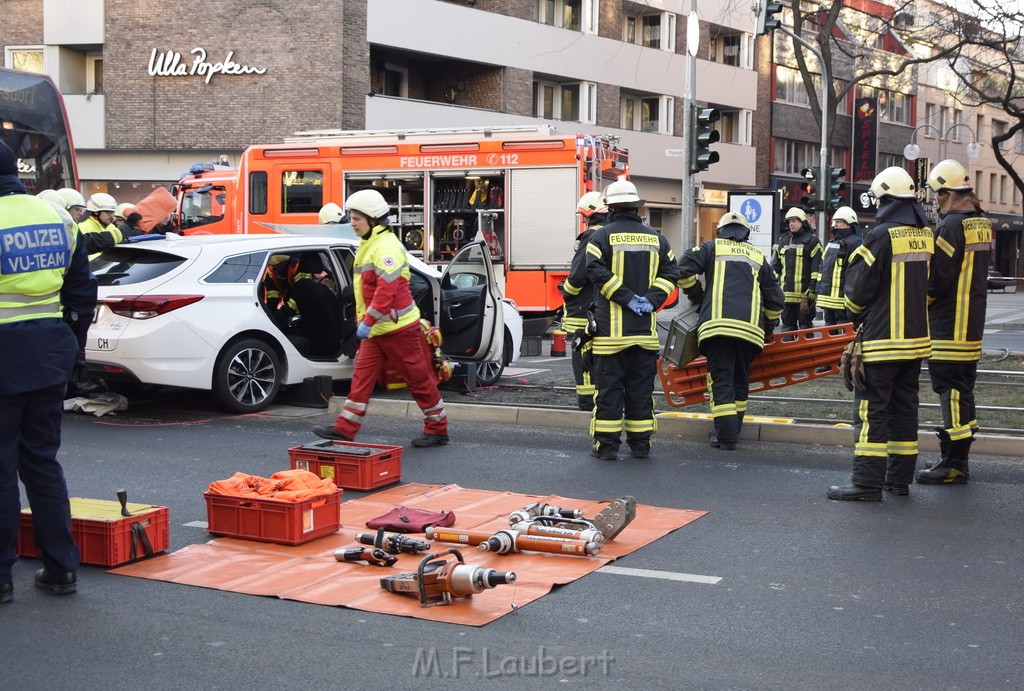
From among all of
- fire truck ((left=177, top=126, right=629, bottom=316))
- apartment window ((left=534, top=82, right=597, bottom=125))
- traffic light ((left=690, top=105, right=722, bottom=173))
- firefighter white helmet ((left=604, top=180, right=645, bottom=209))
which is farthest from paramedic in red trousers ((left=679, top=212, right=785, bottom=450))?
apartment window ((left=534, top=82, right=597, bottom=125))

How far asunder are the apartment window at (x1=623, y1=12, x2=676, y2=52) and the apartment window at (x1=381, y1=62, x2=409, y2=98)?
11.2 m

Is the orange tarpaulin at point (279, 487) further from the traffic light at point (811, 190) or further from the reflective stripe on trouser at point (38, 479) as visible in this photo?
the traffic light at point (811, 190)

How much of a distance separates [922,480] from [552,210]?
37.8ft

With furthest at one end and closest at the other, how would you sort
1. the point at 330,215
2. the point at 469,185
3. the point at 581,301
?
the point at 469,185 < the point at 330,215 < the point at 581,301

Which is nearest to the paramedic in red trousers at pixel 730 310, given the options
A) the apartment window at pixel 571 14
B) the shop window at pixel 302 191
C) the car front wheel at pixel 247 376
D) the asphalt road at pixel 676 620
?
the asphalt road at pixel 676 620

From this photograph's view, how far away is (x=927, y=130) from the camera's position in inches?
2410

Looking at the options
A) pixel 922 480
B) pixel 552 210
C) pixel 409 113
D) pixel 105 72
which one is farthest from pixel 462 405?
pixel 105 72

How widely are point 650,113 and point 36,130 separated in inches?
1272

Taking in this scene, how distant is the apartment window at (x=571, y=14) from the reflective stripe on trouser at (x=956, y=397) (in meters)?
32.2

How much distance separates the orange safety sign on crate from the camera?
10.2 meters

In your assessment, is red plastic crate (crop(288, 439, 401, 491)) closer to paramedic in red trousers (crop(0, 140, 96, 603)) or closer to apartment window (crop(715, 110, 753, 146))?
paramedic in red trousers (crop(0, 140, 96, 603))

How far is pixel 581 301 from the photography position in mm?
10133

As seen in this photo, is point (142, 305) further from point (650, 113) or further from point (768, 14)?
point (650, 113)

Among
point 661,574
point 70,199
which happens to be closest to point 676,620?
point 661,574
